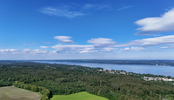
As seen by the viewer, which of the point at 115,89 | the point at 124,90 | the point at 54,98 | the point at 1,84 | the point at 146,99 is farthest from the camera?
the point at 1,84

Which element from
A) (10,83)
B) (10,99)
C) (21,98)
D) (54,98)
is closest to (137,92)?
(54,98)

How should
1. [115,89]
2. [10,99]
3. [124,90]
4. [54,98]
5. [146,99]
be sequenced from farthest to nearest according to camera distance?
[115,89] → [124,90] → [54,98] → [10,99] → [146,99]

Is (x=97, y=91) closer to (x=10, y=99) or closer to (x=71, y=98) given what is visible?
(x=71, y=98)

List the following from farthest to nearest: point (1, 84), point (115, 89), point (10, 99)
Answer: point (1, 84) < point (115, 89) < point (10, 99)

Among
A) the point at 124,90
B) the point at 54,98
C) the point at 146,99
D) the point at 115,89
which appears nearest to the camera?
the point at 146,99

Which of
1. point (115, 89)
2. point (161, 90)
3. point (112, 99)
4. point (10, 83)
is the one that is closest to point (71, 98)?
point (112, 99)

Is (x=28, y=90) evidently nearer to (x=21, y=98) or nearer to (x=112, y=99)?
(x=21, y=98)

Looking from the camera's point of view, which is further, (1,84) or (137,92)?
(1,84)

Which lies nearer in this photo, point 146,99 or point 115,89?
point 146,99

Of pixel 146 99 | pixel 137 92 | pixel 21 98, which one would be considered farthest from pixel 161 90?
pixel 21 98
